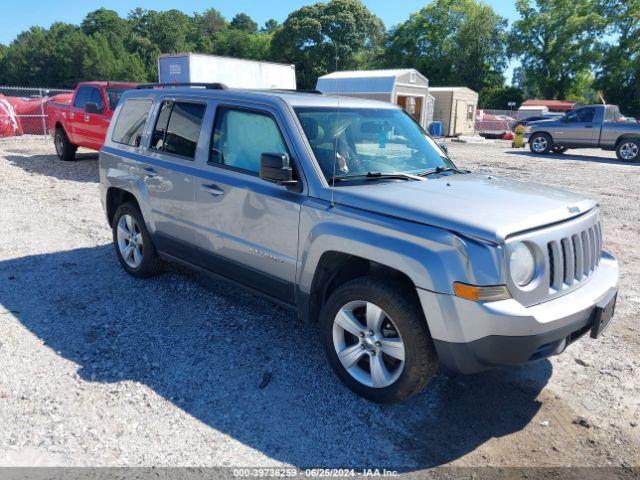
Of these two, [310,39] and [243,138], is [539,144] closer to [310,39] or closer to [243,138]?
[243,138]

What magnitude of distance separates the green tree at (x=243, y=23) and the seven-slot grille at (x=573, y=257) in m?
147

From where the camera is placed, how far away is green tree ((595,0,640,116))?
51.4m

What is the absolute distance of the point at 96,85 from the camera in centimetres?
1188

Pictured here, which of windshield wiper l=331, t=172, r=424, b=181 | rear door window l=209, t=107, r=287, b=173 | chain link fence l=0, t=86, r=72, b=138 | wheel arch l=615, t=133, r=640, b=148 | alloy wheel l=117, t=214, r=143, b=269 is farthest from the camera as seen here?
chain link fence l=0, t=86, r=72, b=138

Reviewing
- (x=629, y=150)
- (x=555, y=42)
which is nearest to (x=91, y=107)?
(x=629, y=150)

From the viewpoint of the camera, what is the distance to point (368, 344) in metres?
3.33

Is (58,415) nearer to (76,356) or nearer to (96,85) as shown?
(76,356)

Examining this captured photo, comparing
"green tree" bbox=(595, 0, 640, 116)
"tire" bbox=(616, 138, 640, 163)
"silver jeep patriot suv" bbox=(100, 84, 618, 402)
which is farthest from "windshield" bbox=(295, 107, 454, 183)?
"green tree" bbox=(595, 0, 640, 116)

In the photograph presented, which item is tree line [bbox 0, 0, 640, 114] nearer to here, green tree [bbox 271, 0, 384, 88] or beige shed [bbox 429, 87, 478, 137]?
→ green tree [bbox 271, 0, 384, 88]

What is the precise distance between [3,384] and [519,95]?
216 ft

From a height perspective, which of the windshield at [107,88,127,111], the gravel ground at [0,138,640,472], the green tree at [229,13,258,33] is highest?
the green tree at [229,13,258,33]

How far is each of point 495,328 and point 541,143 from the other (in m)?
20.1

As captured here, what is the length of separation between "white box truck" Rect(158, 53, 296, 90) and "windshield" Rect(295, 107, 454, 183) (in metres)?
14.7

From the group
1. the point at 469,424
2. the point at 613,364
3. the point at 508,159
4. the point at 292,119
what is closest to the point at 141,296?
the point at 292,119
